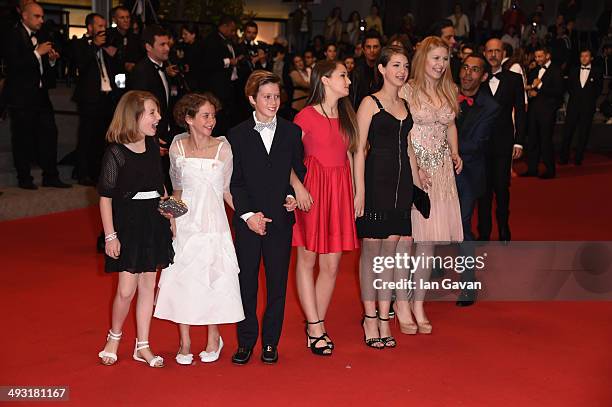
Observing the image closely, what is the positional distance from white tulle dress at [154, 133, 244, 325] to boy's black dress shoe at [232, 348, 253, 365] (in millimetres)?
194

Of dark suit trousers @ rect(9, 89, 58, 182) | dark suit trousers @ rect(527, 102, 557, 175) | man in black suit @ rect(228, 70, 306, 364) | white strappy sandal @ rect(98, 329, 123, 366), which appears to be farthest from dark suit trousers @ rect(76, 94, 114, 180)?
dark suit trousers @ rect(527, 102, 557, 175)

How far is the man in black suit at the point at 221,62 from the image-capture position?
10.5 metres

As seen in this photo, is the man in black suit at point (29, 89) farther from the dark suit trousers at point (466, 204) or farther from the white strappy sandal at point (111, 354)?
the white strappy sandal at point (111, 354)

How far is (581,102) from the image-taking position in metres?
14.0

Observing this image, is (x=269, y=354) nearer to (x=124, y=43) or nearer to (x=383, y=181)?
(x=383, y=181)

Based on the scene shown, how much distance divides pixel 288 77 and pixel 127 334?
9.06m

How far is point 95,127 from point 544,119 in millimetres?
6268

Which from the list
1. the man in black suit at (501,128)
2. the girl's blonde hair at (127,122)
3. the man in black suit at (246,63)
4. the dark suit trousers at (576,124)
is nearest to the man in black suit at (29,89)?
the man in black suit at (246,63)

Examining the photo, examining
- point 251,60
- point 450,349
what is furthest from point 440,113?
point 251,60

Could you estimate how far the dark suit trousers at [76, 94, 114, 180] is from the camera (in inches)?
343

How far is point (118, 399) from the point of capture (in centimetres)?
414

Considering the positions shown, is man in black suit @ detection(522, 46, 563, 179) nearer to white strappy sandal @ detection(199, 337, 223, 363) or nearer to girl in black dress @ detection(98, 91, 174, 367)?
white strappy sandal @ detection(199, 337, 223, 363)

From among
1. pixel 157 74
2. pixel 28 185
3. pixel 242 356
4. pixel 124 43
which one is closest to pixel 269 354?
pixel 242 356

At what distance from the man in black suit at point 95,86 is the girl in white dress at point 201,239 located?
13.5 ft
